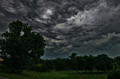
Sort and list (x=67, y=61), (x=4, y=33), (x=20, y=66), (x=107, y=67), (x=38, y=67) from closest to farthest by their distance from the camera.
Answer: (x=20, y=66)
(x=4, y=33)
(x=38, y=67)
(x=107, y=67)
(x=67, y=61)

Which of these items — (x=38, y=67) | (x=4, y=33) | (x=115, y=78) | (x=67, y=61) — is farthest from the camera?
(x=67, y=61)

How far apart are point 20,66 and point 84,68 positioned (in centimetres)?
6911

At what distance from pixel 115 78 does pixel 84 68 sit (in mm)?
86648

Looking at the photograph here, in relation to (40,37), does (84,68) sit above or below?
below

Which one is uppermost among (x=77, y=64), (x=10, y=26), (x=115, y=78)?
(x=10, y=26)

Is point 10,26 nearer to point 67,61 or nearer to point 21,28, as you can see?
point 21,28

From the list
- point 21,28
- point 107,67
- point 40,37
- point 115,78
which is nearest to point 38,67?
point 40,37

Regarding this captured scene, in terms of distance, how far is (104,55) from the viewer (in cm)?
9344

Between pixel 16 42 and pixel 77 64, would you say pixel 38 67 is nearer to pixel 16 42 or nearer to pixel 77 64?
pixel 77 64

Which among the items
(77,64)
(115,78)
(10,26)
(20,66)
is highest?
(10,26)

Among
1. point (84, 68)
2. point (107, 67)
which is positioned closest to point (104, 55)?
point (107, 67)

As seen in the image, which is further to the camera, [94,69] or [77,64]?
[77,64]

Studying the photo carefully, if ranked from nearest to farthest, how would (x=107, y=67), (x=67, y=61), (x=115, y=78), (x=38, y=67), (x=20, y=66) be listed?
(x=115, y=78)
(x=20, y=66)
(x=38, y=67)
(x=107, y=67)
(x=67, y=61)

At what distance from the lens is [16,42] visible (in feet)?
117
